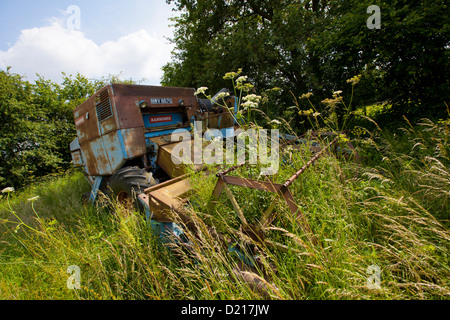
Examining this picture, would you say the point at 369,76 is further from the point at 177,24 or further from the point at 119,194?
the point at 177,24

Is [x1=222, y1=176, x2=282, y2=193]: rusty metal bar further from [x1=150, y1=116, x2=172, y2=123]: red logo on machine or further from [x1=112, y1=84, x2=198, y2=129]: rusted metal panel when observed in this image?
[x1=150, y1=116, x2=172, y2=123]: red logo on machine

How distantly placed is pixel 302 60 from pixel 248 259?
23.8 ft

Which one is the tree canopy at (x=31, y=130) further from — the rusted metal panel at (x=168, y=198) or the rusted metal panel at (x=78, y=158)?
the rusted metal panel at (x=168, y=198)

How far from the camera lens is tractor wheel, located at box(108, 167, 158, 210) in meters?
2.92

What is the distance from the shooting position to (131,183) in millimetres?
2996

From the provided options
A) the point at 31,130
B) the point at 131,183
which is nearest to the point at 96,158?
the point at 131,183

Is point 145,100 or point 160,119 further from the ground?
point 145,100

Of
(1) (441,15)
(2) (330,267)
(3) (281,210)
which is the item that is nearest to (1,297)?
(3) (281,210)

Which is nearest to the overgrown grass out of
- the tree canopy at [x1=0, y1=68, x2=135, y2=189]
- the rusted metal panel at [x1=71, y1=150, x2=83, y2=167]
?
the rusted metal panel at [x1=71, y1=150, x2=83, y2=167]

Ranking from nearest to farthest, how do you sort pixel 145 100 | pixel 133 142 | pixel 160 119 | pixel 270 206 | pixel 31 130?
pixel 270 206 → pixel 133 142 → pixel 145 100 → pixel 160 119 → pixel 31 130

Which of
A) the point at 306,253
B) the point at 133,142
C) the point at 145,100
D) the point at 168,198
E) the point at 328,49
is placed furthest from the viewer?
the point at 328,49

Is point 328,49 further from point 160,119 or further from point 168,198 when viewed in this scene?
point 168,198

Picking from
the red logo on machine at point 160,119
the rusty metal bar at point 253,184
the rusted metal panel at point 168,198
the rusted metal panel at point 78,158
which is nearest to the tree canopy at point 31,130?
the rusted metal panel at point 78,158

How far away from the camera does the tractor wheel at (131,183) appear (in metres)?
2.92
